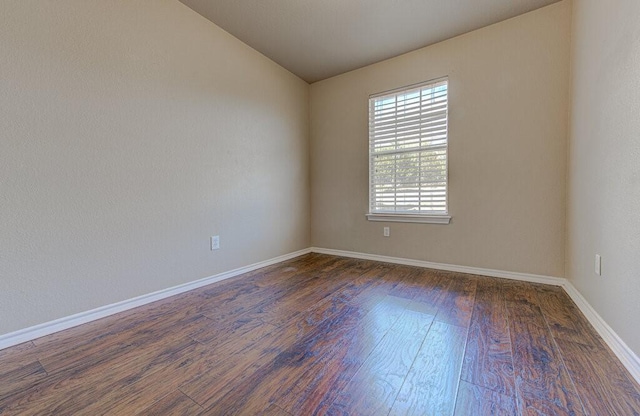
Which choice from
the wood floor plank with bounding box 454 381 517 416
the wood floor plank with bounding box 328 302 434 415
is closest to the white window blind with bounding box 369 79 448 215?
the wood floor plank with bounding box 328 302 434 415

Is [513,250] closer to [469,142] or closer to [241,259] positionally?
[469,142]

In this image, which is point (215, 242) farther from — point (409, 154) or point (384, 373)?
point (409, 154)

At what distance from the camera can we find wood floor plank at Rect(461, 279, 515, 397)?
44.4 inches

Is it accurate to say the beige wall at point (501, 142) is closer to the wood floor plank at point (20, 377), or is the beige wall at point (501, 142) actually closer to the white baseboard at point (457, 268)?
the white baseboard at point (457, 268)

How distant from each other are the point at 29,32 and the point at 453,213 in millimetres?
3505

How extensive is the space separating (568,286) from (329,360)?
85.6 inches

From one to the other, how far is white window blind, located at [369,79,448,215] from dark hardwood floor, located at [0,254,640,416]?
1.21 m

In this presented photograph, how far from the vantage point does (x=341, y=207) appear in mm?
3525

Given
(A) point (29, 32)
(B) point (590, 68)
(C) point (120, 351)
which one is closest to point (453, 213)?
(B) point (590, 68)

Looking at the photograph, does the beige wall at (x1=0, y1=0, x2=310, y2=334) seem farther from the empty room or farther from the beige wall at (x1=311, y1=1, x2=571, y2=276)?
the beige wall at (x1=311, y1=1, x2=571, y2=276)

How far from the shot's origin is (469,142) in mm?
2625

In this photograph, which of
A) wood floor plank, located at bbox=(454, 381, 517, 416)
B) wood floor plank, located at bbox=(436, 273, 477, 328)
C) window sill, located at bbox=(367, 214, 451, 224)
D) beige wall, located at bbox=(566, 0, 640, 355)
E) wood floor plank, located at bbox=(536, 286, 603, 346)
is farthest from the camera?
window sill, located at bbox=(367, 214, 451, 224)

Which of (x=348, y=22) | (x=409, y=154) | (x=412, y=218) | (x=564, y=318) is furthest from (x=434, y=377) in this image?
(x=348, y=22)

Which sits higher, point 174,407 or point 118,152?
point 118,152
